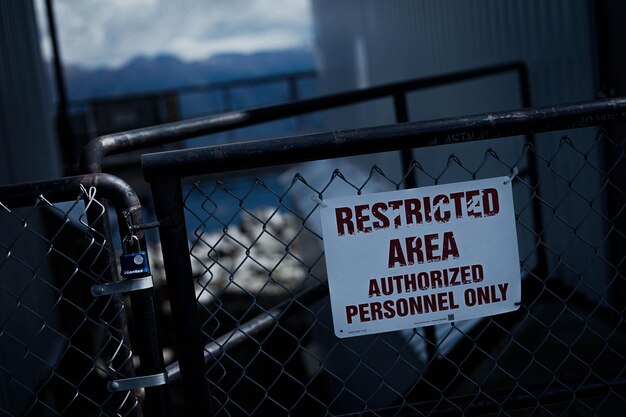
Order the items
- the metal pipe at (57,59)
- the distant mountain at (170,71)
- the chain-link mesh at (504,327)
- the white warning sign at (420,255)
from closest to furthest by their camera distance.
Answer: the white warning sign at (420,255) < the chain-link mesh at (504,327) < the metal pipe at (57,59) < the distant mountain at (170,71)

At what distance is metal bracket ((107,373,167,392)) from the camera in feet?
6.34

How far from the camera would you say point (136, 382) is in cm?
194

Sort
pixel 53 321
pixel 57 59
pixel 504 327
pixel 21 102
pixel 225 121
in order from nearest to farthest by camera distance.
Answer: pixel 225 121 < pixel 504 327 < pixel 53 321 < pixel 21 102 < pixel 57 59

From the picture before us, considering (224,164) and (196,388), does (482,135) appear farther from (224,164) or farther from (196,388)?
(196,388)

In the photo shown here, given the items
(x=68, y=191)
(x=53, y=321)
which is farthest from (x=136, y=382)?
(x=53, y=321)

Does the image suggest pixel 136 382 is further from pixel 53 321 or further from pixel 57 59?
pixel 57 59

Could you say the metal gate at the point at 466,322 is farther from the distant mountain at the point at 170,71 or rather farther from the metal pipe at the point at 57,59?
the distant mountain at the point at 170,71

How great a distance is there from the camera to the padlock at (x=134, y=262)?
1850 mm

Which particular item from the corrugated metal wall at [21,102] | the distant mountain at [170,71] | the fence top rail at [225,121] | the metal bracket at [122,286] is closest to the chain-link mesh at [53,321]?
the metal bracket at [122,286]

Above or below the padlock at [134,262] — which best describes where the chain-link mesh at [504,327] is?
below

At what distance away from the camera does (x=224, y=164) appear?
1904mm

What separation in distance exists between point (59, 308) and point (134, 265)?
375 cm

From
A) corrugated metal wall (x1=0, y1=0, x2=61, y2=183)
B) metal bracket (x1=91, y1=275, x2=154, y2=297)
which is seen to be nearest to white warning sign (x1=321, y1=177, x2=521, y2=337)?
metal bracket (x1=91, y1=275, x2=154, y2=297)

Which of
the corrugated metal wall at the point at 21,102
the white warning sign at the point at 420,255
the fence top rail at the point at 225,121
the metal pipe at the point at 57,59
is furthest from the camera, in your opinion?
the metal pipe at the point at 57,59
